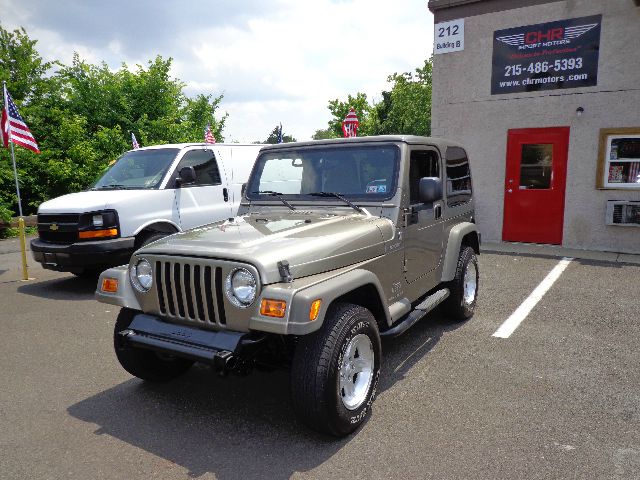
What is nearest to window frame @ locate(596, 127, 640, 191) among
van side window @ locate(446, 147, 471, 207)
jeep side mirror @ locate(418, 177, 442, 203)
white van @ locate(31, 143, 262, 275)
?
van side window @ locate(446, 147, 471, 207)

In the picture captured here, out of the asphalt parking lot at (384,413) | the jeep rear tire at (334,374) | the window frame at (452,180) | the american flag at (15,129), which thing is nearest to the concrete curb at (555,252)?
the asphalt parking lot at (384,413)

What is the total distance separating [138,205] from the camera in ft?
21.5

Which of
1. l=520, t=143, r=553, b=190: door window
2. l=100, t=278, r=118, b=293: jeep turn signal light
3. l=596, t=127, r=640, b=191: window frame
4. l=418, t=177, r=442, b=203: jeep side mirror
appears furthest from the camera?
l=520, t=143, r=553, b=190: door window

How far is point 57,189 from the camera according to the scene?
1563 cm

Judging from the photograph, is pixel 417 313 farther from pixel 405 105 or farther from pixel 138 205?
pixel 405 105

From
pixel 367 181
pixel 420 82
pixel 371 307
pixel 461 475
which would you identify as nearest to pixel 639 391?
pixel 461 475

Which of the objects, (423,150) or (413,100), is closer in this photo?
(423,150)

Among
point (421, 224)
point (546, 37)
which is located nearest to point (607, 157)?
point (546, 37)

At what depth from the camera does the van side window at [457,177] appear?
A: 495 centimetres

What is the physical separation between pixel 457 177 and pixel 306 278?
9.80 feet

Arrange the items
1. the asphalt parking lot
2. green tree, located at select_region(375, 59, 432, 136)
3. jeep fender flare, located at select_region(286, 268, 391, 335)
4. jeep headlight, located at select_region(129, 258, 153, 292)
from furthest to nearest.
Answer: green tree, located at select_region(375, 59, 432, 136) → jeep headlight, located at select_region(129, 258, 153, 292) → the asphalt parking lot → jeep fender flare, located at select_region(286, 268, 391, 335)

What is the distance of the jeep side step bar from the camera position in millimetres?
3537

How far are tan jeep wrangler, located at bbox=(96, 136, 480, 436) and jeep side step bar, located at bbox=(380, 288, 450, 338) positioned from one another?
14 mm

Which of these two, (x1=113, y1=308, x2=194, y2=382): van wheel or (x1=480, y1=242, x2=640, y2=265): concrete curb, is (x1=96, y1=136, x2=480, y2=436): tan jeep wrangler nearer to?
(x1=113, y1=308, x2=194, y2=382): van wheel
